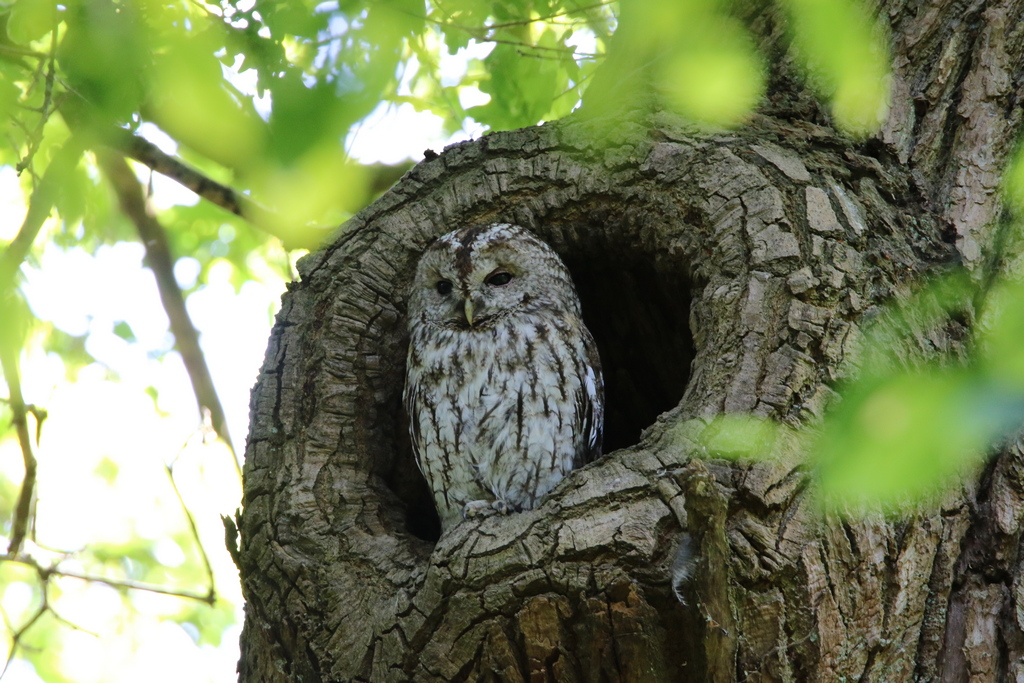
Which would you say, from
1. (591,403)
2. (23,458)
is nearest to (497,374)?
(591,403)

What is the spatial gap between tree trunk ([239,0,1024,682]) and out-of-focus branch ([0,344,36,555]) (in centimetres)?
73

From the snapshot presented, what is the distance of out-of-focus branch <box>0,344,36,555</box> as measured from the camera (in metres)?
2.63

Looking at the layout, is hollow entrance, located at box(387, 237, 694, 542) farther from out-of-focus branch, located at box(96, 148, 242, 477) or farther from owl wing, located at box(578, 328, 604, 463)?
out-of-focus branch, located at box(96, 148, 242, 477)

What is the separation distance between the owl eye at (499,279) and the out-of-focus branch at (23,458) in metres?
1.56

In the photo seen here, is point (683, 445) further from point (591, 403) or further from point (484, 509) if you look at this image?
point (591, 403)

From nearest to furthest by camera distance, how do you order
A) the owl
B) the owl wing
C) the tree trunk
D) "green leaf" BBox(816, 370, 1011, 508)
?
"green leaf" BBox(816, 370, 1011, 508) < the tree trunk < the owl < the owl wing

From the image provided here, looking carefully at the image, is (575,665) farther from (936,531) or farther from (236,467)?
(236,467)

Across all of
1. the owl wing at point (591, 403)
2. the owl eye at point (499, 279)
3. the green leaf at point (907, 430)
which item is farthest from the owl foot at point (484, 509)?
the green leaf at point (907, 430)

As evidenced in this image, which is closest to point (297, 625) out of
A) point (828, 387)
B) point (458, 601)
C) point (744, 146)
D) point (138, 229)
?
point (458, 601)

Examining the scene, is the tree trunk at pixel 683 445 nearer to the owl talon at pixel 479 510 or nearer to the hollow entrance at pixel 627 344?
the hollow entrance at pixel 627 344

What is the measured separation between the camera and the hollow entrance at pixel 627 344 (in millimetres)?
3197

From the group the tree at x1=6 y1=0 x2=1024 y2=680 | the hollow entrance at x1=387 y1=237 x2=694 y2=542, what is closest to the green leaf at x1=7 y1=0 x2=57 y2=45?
the tree at x1=6 y1=0 x2=1024 y2=680

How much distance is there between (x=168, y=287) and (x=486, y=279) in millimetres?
1735

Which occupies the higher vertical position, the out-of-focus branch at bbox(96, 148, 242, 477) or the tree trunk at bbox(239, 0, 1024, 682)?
the out-of-focus branch at bbox(96, 148, 242, 477)
